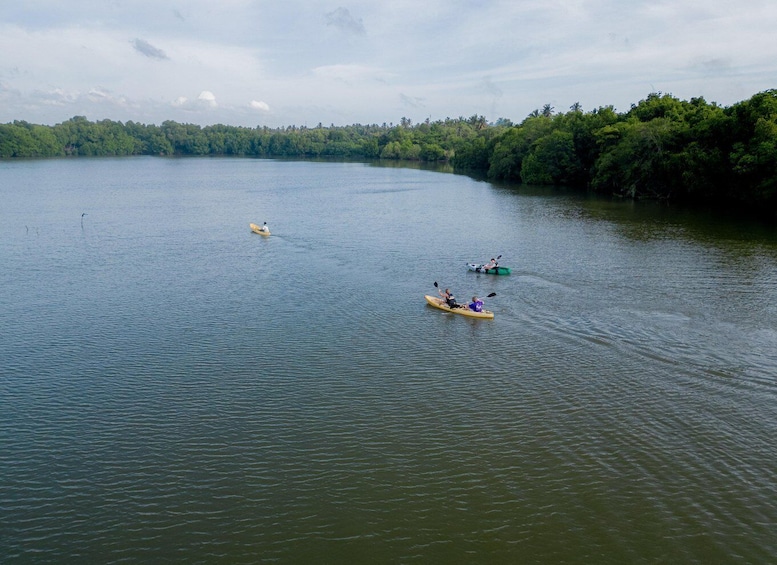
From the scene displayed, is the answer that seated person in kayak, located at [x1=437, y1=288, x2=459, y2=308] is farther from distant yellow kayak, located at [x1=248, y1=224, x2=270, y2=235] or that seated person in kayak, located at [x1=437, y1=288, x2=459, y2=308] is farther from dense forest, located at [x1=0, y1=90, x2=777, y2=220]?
dense forest, located at [x1=0, y1=90, x2=777, y2=220]

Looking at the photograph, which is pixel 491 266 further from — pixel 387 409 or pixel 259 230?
pixel 259 230

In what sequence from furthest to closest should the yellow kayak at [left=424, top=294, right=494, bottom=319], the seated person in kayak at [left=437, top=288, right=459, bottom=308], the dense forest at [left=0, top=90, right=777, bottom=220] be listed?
the dense forest at [left=0, top=90, right=777, bottom=220], the seated person in kayak at [left=437, top=288, right=459, bottom=308], the yellow kayak at [left=424, top=294, right=494, bottom=319]

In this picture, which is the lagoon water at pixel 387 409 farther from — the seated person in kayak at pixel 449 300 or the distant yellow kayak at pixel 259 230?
the distant yellow kayak at pixel 259 230

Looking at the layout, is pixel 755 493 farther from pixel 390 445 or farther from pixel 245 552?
pixel 245 552

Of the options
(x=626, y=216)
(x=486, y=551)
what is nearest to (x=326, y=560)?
(x=486, y=551)

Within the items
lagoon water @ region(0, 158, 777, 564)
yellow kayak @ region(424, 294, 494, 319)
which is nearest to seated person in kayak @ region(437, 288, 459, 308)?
yellow kayak @ region(424, 294, 494, 319)

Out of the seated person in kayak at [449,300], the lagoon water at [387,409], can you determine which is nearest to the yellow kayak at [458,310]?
the seated person in kayak at [449,300]
